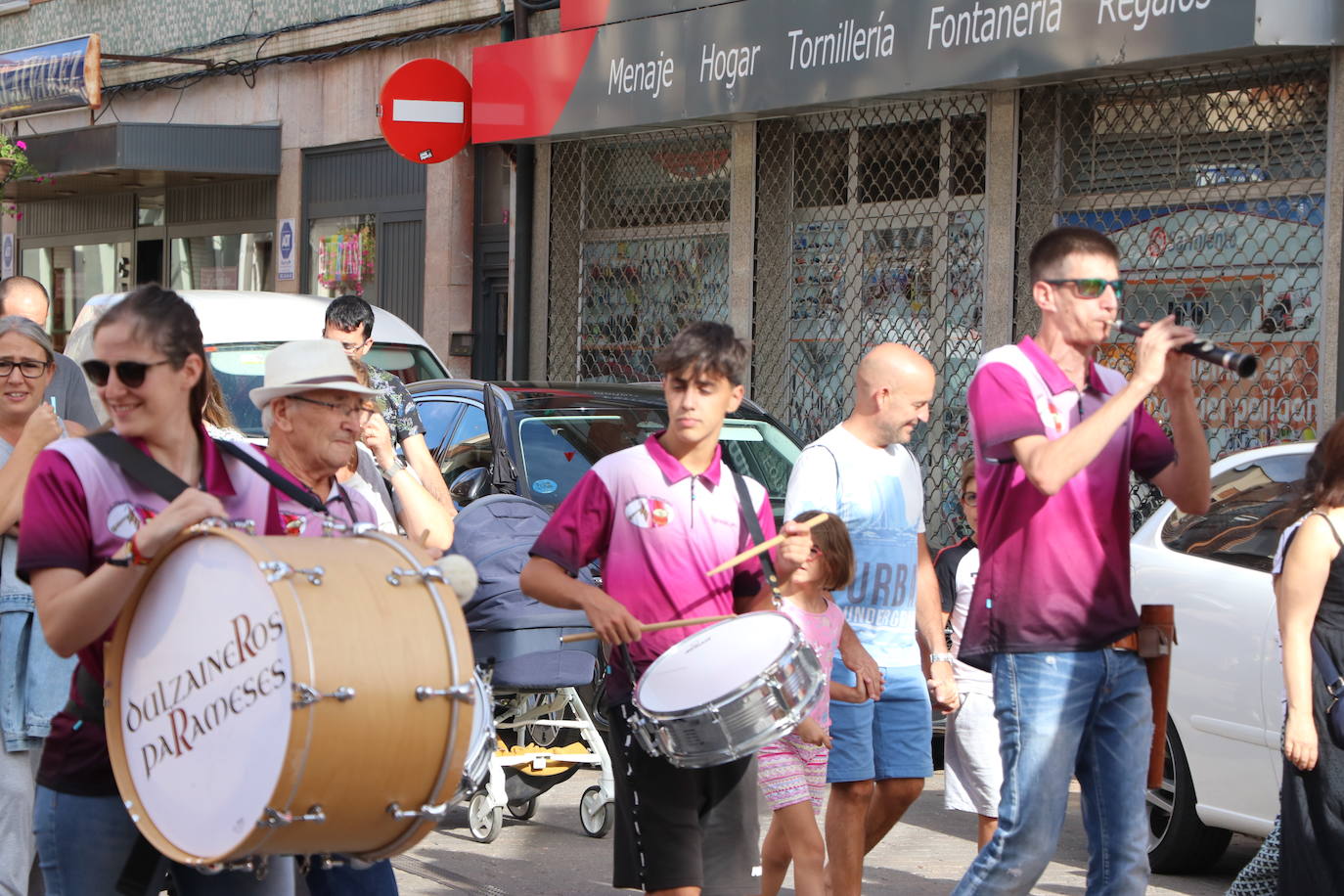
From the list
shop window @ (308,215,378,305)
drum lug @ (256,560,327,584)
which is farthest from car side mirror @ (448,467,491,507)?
shop window @ (308,215,378,305)

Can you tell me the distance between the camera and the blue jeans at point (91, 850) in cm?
370


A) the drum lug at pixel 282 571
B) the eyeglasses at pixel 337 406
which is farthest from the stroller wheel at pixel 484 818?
the drum lug at pixel 282 571

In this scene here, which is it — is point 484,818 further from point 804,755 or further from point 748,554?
point 748,554

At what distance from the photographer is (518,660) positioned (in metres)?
7.45

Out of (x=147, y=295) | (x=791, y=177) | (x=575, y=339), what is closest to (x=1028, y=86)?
(x=791, y=177)

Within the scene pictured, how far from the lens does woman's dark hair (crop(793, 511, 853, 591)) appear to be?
5.66 m

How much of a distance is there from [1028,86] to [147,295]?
30.4 feet

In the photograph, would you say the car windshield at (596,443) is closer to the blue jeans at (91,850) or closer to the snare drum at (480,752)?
the snare drum at (480,752)

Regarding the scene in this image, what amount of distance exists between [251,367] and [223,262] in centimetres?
1013

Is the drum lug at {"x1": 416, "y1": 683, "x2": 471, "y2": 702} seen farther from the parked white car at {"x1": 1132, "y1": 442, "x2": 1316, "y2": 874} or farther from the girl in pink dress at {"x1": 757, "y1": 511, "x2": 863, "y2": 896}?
the parked white car at {"x1": 1132, "y1": 442, "x2": 1316, "y2": 874}

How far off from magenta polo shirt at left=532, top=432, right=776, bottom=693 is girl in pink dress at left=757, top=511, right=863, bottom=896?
59cm

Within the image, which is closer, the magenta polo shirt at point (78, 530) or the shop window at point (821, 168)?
the magenta polo shirt at point (78, 530)

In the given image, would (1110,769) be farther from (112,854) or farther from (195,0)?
(195,0)

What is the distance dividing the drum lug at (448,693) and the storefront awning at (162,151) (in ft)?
54.0
